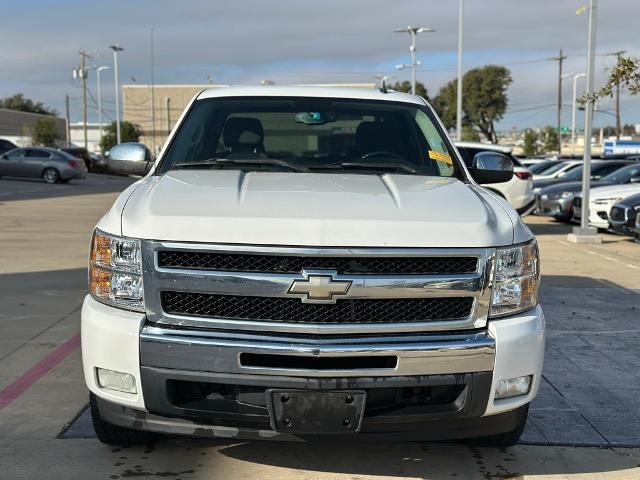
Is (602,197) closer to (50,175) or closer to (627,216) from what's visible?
(627,216)

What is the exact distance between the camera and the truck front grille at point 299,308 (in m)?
3.23

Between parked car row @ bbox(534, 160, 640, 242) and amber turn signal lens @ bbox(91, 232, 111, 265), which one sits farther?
parked car row @ bbox(534, 160, 640, 242)

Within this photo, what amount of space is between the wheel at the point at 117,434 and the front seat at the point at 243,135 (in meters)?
1.76

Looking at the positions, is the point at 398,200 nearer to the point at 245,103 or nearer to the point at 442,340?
the point at 442,340

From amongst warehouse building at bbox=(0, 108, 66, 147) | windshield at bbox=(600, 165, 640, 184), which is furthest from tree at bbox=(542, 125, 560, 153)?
windshield at bbox=(600, 165, 640, 184)

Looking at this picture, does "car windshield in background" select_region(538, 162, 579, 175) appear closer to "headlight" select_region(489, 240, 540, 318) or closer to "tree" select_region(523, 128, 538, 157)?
"headlight" select_region(489, 240, 540, 318)

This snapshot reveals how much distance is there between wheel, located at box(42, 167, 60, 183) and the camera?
3153 cm

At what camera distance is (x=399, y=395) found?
3.35 meters

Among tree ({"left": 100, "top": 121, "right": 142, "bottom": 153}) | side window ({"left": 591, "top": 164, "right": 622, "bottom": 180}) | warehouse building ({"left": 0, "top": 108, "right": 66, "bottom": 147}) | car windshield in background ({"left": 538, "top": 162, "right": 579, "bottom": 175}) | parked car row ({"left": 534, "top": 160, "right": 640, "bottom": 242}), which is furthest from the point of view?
warehouse building ({"left": 0, "top": 108, "right": 66, "bottom": 147})

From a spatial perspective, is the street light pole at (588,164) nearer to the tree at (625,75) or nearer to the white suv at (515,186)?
the white suv at (515,186)

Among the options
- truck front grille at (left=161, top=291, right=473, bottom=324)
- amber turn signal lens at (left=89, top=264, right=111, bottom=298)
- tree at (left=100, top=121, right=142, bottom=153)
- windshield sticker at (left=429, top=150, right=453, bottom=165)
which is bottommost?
truck front grille at (left=161, top=291, right=473, bottom=324)

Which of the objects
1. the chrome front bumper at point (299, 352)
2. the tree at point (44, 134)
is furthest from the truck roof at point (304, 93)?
the tree at point (44, 134)

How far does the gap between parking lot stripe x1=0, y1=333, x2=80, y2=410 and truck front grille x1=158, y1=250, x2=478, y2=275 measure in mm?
2128

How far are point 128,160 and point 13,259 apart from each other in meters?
6.11
